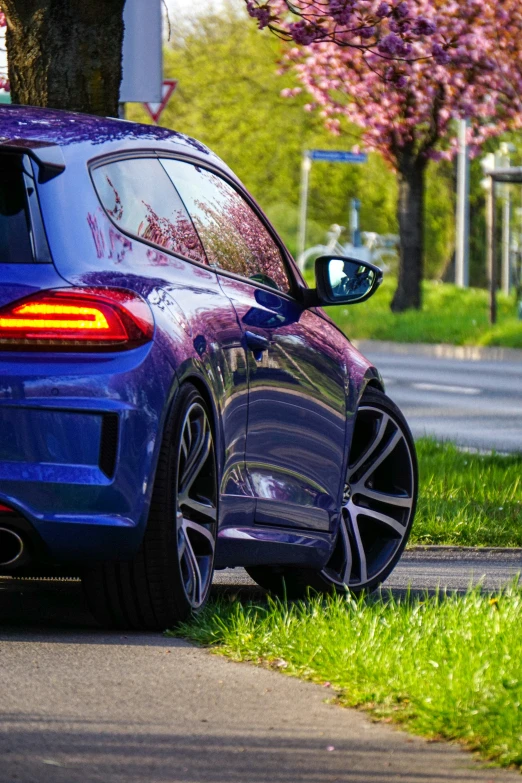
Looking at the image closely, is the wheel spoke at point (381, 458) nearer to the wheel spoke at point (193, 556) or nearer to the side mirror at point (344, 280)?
the side mirror at point (344, 280)

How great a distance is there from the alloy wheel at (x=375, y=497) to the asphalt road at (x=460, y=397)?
656cm

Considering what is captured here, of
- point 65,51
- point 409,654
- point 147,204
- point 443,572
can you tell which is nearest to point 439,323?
point 65,51

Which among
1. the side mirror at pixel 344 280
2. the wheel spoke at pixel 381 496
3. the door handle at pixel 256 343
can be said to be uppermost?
the side mirror at pixel 344 280

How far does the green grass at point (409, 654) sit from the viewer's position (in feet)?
14.5

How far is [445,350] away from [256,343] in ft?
76.0

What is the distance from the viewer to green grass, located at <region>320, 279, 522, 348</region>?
29781 millimetres

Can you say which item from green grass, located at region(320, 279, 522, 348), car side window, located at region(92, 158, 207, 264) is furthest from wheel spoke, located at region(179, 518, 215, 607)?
green grass, located at region(320, 279, 522, 348)

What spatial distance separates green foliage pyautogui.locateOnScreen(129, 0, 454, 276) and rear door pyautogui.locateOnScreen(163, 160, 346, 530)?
1562 inches

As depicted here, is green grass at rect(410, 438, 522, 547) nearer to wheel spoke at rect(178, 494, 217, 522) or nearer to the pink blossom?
wheel spoke at rect(178, 494, 217, 522)

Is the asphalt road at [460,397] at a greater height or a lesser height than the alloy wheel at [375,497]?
lesser

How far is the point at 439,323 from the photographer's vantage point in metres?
31.4

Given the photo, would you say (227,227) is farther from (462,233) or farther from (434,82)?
(462,233)

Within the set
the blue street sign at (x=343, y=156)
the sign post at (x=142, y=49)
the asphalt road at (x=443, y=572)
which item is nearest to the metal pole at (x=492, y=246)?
the blue street sign at (x=343, y=156)

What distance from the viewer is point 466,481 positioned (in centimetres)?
1061
